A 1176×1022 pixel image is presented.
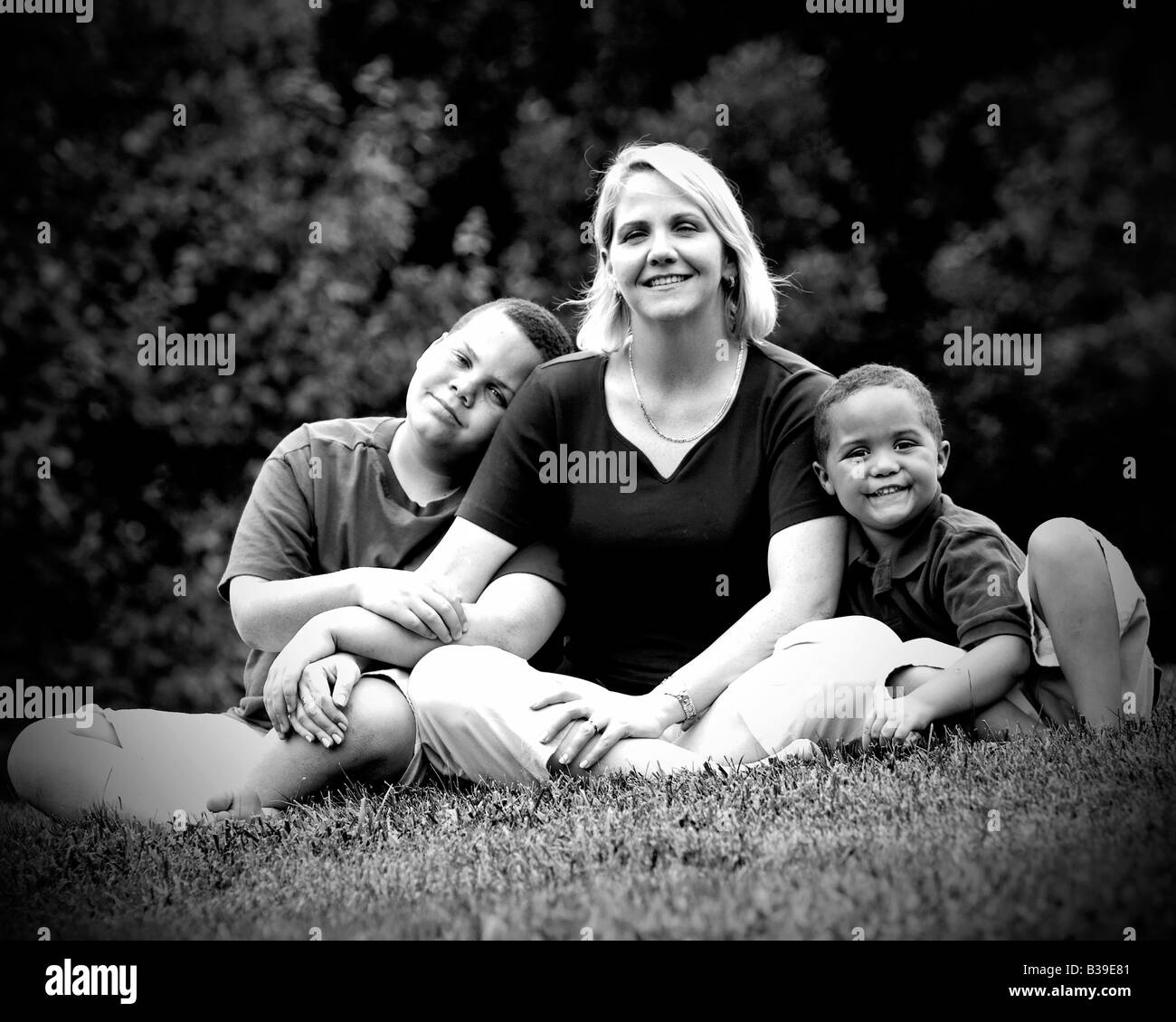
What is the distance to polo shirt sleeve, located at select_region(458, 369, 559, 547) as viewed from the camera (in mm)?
3504

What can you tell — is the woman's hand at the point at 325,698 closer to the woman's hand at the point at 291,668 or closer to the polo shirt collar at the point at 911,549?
the woman's hand at the point at 291,668

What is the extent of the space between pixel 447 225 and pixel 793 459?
5.23 metres

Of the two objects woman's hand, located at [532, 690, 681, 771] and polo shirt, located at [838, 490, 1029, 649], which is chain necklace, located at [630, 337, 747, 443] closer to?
polo shirt, located at [838, 490, 1029, 649]

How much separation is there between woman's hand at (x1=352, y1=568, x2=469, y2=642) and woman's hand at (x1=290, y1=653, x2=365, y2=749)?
15 cm

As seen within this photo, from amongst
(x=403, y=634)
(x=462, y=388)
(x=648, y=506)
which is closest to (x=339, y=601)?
(x=403, y=634)

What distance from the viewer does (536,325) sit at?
3.79 metres

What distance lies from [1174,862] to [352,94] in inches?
261

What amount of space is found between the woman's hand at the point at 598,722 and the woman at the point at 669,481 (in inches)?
3.4

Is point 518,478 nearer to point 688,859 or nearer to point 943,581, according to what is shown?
point 943,581

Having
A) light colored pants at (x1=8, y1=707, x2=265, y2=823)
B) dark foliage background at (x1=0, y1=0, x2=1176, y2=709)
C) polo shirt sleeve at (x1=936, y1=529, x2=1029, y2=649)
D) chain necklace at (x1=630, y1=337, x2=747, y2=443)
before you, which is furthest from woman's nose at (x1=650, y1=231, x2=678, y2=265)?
dark foliage background at (x1=0, y1=0, x2=1176, y2=709)

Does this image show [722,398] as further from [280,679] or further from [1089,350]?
[1089,350]

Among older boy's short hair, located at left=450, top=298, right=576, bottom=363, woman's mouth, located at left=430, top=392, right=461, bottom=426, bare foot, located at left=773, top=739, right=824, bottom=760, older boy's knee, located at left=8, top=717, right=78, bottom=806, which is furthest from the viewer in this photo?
older boy's short hair, located at left=450, top=298, right=576, bottom=363

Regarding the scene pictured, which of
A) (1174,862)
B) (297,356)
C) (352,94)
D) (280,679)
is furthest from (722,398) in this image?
(352,94)

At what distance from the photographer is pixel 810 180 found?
328 inches
